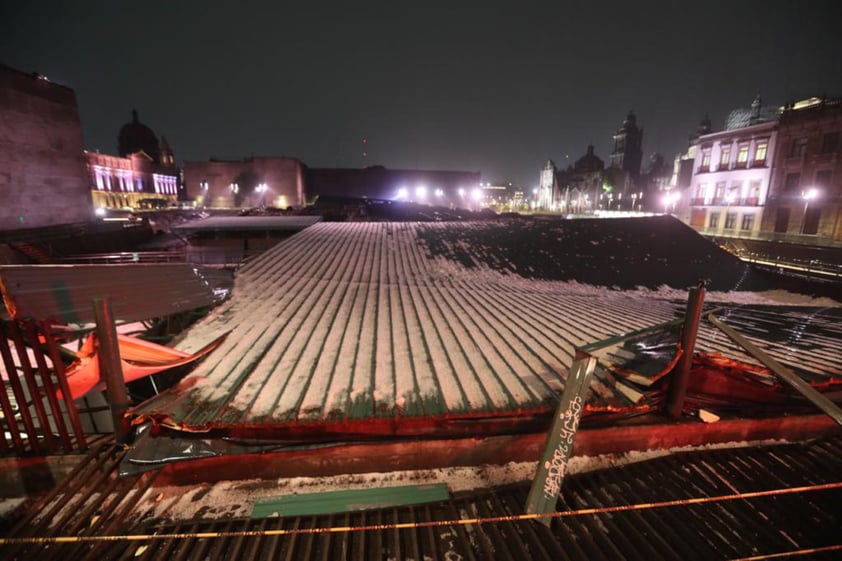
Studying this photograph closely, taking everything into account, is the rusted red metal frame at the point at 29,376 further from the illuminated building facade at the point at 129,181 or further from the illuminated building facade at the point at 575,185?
the illuminated building facade at the point at 575,185

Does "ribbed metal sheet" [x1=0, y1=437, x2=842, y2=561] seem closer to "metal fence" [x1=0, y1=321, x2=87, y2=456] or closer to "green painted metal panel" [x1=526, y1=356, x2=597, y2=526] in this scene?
"green painted metal panel" [x1=526, y1=356, x2=597, y2=526]

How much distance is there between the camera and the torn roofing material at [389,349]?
316 cm

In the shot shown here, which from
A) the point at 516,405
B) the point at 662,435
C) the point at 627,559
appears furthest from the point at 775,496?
the point at 516,405

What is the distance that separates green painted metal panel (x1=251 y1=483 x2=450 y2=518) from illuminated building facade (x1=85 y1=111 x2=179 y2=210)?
6022 cm

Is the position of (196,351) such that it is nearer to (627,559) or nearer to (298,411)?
(298,411)

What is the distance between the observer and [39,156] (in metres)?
20.2

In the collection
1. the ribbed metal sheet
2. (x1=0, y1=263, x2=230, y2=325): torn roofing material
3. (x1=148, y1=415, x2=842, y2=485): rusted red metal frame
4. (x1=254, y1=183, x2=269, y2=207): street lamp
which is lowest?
the ribbed metal sheet

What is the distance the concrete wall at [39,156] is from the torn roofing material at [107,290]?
72.2ft

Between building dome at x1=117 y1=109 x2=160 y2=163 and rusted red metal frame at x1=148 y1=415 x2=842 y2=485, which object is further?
building dome at x1=117 y1=109 x2=160 y2=163

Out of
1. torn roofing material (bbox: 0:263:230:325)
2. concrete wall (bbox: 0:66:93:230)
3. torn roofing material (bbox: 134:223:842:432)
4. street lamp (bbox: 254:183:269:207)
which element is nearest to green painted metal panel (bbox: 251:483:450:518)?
torn roofing material (bbox: 134:223:842:432)

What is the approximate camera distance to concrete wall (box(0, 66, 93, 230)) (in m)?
18.6

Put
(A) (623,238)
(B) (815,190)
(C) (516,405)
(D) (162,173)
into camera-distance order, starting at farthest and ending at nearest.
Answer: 1. (D) (162,173)
2. (B) (815,190)
3. (A) (623,238)
4. (C) (516,405)

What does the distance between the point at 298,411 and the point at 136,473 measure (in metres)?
1.27

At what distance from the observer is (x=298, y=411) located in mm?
3084
